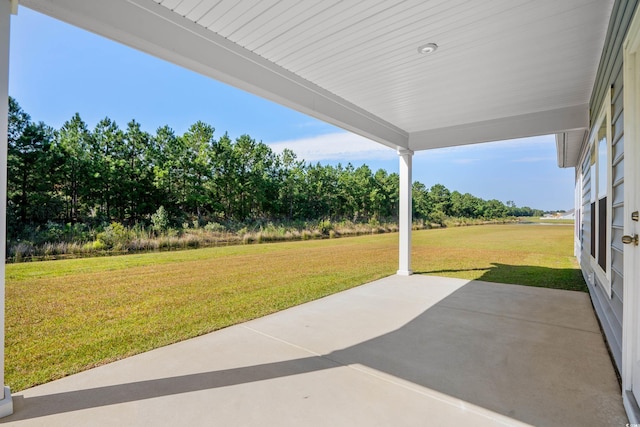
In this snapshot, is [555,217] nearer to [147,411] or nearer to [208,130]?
[208,130]

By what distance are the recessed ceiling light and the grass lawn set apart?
3.08 m

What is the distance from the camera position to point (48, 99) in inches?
213

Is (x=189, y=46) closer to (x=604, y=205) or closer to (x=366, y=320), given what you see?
(x=366, y=320)

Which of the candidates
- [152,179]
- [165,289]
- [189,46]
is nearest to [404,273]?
[165,289]

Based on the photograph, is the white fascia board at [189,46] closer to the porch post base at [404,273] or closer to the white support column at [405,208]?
the white support column at [405,208]

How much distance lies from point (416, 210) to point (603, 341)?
14340 millimetres

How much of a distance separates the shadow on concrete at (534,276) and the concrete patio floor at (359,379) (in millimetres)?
2025

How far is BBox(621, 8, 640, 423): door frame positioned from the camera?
5.50 ft

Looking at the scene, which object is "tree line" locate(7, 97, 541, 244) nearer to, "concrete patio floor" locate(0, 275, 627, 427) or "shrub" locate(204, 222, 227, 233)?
"shrub" locate(204, 222, 227, 233)

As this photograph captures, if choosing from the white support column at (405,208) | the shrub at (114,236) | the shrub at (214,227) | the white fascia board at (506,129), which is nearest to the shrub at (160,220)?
the shrub at (114,236)

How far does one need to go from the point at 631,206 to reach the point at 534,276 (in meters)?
4.82

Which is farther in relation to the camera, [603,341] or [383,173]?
[383,173]

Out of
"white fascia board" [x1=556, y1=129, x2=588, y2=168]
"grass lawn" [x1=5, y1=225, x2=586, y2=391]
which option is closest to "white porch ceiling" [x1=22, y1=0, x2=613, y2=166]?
"white fascia board" [x1=556, y1=129, x2=588, y2=168]

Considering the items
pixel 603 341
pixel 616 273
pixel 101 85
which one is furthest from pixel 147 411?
pixel 101 85
